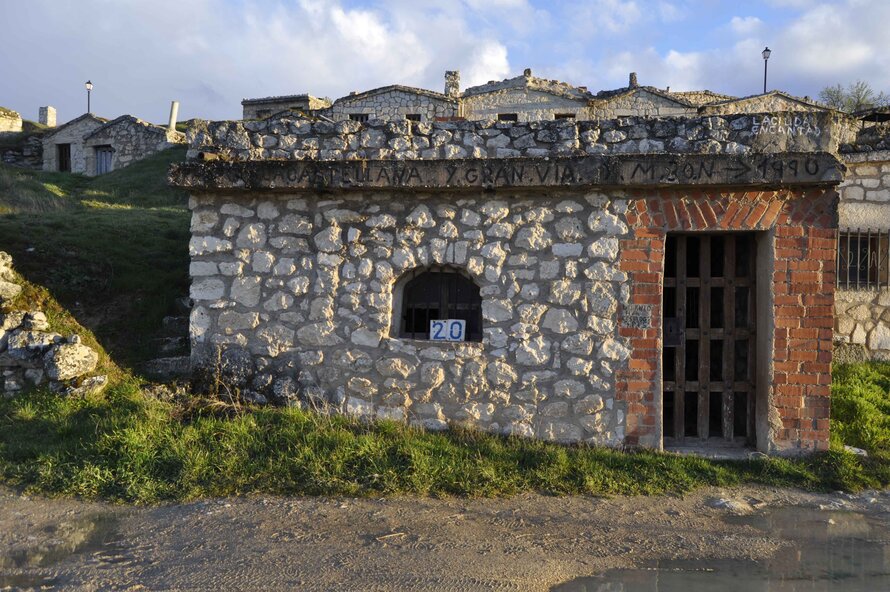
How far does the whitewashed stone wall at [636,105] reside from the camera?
69.7ft

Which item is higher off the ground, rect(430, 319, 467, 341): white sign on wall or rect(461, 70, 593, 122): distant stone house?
rect(461, 70, 593, 122): distant stone house

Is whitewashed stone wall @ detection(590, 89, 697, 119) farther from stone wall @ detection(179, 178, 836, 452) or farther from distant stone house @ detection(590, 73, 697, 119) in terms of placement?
stone wall @ detection(179, 178, 836, 452)

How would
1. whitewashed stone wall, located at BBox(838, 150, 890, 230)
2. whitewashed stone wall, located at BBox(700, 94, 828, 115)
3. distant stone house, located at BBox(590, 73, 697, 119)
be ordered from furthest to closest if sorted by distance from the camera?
distant stone house, located at BBox(590, 73, 697, 119), whitewashed stone wall, located at BBox(700, 94, 828, 115), whitewashed stone wall, located at BBox(838, 150, 890, 230)

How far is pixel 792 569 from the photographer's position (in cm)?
455

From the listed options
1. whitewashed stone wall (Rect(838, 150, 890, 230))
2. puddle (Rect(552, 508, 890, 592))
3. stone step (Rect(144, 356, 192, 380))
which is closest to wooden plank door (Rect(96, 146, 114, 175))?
stone step (Rect(144, 356, 192, 380))

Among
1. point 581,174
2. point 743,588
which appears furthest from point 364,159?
point 743,588

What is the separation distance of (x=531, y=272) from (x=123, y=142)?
23892mm

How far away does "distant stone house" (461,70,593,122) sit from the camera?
71.8 feet

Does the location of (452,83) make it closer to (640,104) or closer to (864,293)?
(640,104)

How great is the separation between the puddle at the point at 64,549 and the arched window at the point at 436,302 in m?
3.12

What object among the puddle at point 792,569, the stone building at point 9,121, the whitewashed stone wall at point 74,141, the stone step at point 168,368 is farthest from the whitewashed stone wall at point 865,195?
the stone building at point 9,121

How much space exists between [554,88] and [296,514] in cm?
2010

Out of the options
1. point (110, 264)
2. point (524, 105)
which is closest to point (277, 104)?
point (524, 105)

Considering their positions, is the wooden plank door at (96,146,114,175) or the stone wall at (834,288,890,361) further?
the wooden plank door at (96,146,114,175)
